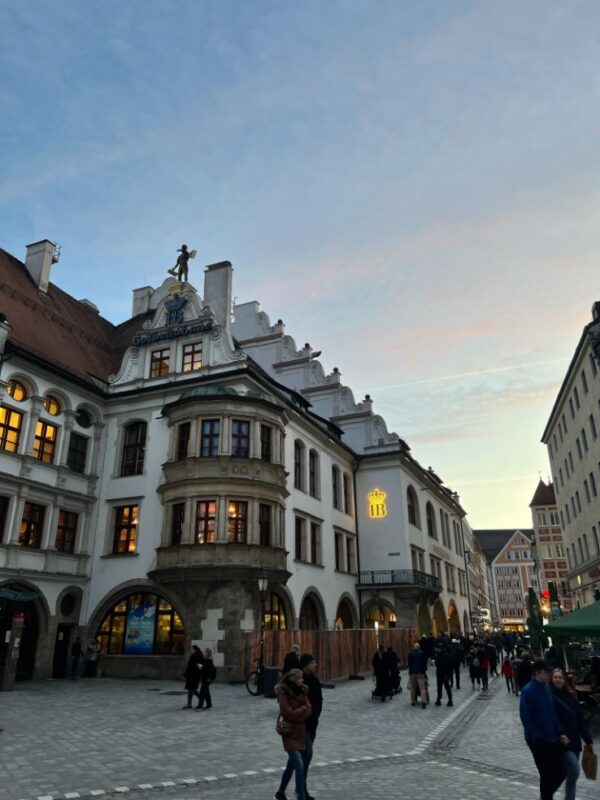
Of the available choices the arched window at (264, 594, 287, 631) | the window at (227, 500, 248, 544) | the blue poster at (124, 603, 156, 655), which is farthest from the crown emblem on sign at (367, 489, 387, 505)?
the blue poster at (124, 603, 156, 655)

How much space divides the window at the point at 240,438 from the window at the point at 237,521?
2325 millimetres

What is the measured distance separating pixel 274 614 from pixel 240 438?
845 centimetres

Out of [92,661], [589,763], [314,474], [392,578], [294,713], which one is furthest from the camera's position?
[392,578]

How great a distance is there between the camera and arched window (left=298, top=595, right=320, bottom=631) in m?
31.5

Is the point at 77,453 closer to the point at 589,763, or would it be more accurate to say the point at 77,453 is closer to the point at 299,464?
the point at 299,464

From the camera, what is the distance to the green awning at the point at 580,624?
13703 mm

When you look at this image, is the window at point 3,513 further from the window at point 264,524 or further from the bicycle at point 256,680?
the bicycle at point 256,680

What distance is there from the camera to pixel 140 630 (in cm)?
2675

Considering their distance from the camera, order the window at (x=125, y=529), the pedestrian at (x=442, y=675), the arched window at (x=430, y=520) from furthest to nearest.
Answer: the arched window at (x=430, y=520) < the window at (x=125, y=529) < the pedestrian at (x=442, y=675)

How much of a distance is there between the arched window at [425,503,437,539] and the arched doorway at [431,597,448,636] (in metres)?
5.17

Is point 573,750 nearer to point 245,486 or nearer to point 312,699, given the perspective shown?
point 312,699

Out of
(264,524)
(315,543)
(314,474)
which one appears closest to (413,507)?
(314,474)

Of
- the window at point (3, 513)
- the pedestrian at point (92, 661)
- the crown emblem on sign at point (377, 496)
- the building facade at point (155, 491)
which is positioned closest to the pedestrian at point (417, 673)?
the building facade at point (155, 491)

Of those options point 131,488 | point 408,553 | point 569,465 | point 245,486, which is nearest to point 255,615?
point 245,486
